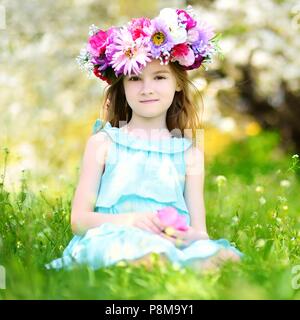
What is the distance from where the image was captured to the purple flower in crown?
3477 millimetres

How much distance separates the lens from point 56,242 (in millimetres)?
3730

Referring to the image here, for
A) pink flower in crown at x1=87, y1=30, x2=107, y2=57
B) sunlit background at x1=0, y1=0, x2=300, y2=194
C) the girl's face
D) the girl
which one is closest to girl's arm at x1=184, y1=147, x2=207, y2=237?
the girl

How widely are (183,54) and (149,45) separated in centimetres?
19

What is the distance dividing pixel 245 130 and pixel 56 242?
17.3 feet

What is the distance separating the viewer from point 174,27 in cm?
353

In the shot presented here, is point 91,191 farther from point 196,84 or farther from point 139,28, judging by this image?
point 196,84

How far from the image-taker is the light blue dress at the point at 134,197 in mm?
3096

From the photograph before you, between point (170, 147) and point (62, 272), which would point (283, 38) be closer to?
point (170, 147)

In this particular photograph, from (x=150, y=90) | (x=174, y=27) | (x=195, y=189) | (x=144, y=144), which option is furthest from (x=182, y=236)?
(x=174, y=27)

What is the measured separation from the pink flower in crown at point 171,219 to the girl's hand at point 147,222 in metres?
0.03

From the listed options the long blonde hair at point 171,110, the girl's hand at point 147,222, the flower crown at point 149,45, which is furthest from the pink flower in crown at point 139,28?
the girl's hand at point 147,222

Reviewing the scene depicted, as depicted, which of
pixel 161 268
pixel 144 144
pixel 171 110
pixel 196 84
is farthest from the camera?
pixel 196 84

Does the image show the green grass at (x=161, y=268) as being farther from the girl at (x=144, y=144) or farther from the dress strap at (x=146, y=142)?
the dress strap at (x=146, y=142)
